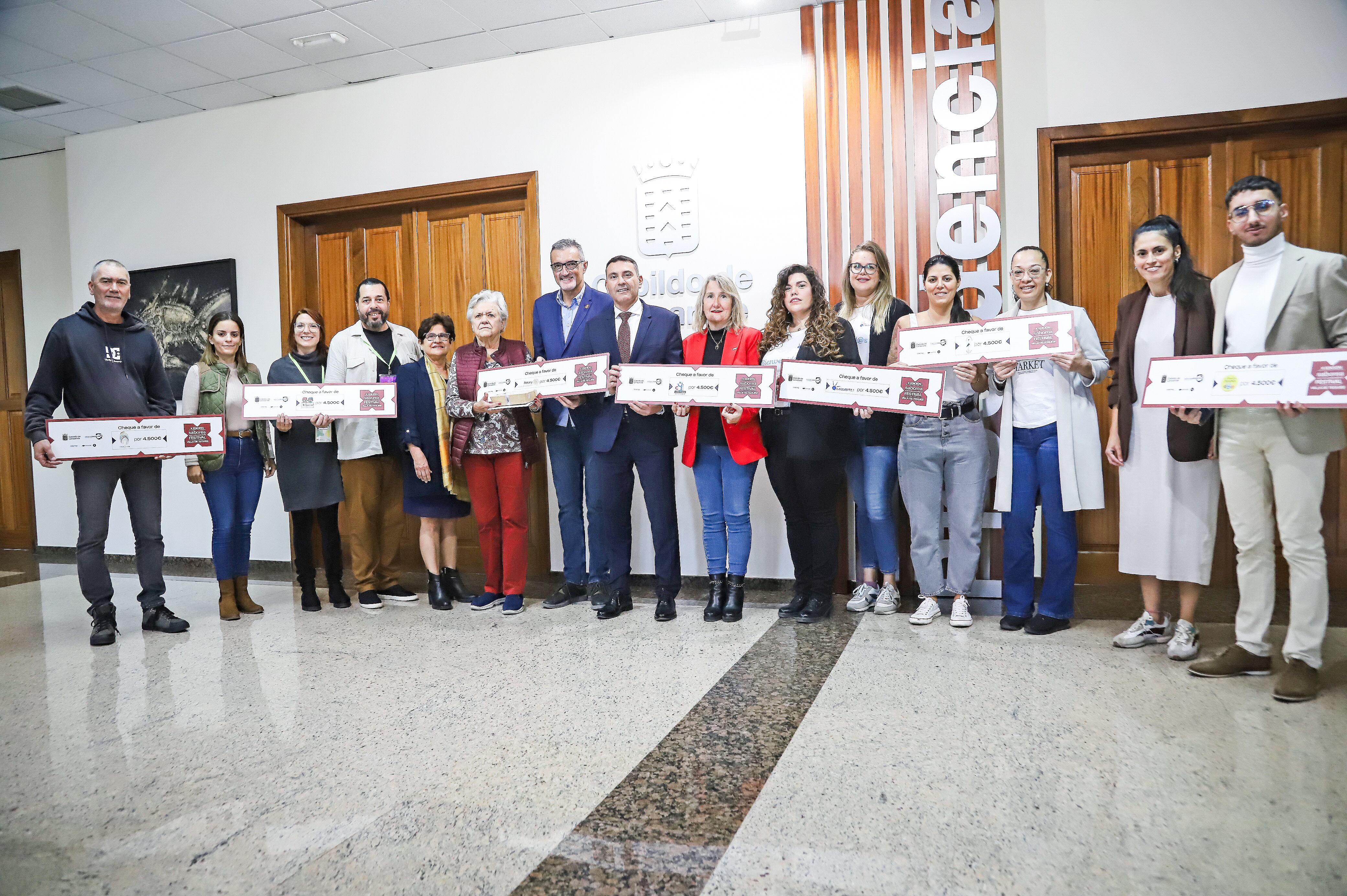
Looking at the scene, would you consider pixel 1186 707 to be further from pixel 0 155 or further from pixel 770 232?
pixel 0 155

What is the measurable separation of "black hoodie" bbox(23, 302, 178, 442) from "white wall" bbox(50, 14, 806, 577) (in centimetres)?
166

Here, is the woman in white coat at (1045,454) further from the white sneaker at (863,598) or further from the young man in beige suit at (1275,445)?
the white sneaker at (863,598)

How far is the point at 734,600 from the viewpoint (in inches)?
132

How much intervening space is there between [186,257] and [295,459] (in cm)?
246

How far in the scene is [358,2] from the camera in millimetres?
3768

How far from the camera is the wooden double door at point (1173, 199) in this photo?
3.47 meters

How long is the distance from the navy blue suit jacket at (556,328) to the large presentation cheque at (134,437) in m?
1.51

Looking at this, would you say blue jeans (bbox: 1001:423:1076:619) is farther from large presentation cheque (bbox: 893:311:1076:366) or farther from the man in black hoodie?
the man in black hoodie

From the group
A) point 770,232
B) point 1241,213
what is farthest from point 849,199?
point 1241,213

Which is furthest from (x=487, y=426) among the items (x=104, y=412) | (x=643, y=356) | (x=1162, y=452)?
(x=1162, y=452)

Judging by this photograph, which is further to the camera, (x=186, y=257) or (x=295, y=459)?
(x=186, y=257)

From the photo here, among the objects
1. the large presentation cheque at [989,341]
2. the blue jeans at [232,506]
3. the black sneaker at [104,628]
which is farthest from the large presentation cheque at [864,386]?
the black sneaker at [104,628]

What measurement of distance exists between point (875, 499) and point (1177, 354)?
126cm

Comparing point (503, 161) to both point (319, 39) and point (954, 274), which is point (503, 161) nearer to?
point (319, 39)
